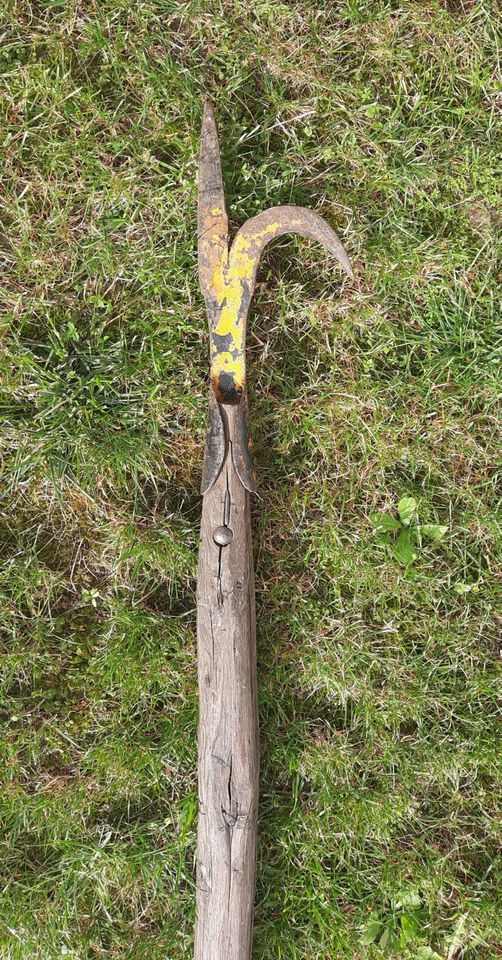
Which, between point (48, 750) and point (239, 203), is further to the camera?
point (48, 750)

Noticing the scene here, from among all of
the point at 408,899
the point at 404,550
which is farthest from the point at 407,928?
the point at 404,550

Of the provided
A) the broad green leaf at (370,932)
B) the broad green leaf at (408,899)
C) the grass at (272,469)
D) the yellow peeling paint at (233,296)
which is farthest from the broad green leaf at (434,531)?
the broad green leaf at (370,932)

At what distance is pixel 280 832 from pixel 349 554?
1162 mm

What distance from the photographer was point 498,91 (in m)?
2.60

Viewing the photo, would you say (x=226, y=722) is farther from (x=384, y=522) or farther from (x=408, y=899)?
(x=408, y=899)

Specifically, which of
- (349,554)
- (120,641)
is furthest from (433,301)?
(120,641)

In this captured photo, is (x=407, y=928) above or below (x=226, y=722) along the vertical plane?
below

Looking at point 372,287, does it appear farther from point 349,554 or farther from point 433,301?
point 349,554

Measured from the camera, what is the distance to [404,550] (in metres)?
2.62

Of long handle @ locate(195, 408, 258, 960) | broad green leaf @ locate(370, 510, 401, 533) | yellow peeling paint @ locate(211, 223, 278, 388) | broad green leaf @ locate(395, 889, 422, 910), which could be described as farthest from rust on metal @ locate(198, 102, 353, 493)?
broad green leaf @ locate(395, 889, 422, 910)

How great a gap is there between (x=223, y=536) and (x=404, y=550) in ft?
2.83

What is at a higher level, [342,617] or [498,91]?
[498,91]

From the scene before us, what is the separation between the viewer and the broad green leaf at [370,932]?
2605mm

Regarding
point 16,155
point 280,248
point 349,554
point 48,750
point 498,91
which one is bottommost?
point 48,750
